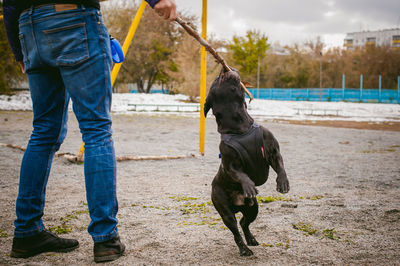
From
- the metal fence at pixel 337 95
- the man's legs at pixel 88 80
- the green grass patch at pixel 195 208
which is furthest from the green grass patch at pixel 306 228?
the metal fence at pixel 337 95

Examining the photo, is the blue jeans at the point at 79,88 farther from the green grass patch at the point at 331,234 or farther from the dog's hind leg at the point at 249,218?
the green grass patch at the point at 331,234

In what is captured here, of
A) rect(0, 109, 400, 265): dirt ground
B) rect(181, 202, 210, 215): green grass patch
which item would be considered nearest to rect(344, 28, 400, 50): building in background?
rect(0, 109, 400, 265): dirt ground

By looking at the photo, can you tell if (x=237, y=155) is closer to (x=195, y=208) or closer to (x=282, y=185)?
(x=282, y=185)

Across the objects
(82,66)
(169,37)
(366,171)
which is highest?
(169,37)

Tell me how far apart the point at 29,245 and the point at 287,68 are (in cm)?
4513

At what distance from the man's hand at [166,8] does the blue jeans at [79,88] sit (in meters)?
0.35

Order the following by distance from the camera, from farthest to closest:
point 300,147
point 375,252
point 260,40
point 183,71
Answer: point 260,40
point 183,71
point 300,147
point 375,252

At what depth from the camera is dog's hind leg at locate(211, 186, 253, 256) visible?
2.26 m

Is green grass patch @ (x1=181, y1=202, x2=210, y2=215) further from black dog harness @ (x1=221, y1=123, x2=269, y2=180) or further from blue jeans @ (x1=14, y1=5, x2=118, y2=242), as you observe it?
blue jeans @ (x1=14, y1=5, x2=118, y2=242)

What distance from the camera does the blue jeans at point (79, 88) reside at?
6.59 feet

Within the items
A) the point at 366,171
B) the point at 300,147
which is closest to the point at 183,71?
the point at 300,147

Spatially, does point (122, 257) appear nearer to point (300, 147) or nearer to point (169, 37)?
point (300, 147)

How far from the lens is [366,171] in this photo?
5379mm

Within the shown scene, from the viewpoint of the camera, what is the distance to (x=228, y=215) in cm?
232
